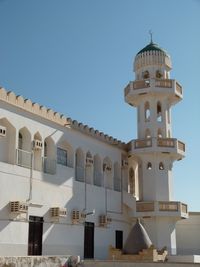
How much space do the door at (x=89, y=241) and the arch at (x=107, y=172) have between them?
2910 millimetres

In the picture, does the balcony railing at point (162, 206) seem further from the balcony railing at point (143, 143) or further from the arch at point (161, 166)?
the balcony railing at point (143, 143)

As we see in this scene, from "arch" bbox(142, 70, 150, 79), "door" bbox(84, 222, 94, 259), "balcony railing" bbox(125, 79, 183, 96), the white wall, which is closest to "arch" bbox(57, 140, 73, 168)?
"door" bbox(84, 222, 94, 259)

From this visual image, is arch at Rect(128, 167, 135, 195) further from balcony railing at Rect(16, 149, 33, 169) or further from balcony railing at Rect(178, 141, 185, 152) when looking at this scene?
balcony railing at Rect(16, 149, 33, 169)

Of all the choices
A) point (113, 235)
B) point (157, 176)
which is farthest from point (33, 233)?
point (157, 176)

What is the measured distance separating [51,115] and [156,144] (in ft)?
22.0

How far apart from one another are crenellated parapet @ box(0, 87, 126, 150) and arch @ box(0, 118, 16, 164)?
0.88m

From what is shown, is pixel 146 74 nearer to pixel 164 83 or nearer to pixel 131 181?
pixel 164 83

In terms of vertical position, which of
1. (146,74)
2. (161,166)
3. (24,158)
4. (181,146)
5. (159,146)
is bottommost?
(24,158)

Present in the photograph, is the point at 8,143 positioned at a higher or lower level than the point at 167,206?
higher

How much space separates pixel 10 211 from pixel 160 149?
9973 millimetres

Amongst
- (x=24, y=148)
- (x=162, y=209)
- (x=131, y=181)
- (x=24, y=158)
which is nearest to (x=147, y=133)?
(x=131, y=181)

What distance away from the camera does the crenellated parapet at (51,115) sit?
18.3 meters

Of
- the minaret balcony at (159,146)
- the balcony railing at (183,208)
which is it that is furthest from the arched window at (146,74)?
the balcony railing at (183,208)

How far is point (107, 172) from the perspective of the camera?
24656 mm
